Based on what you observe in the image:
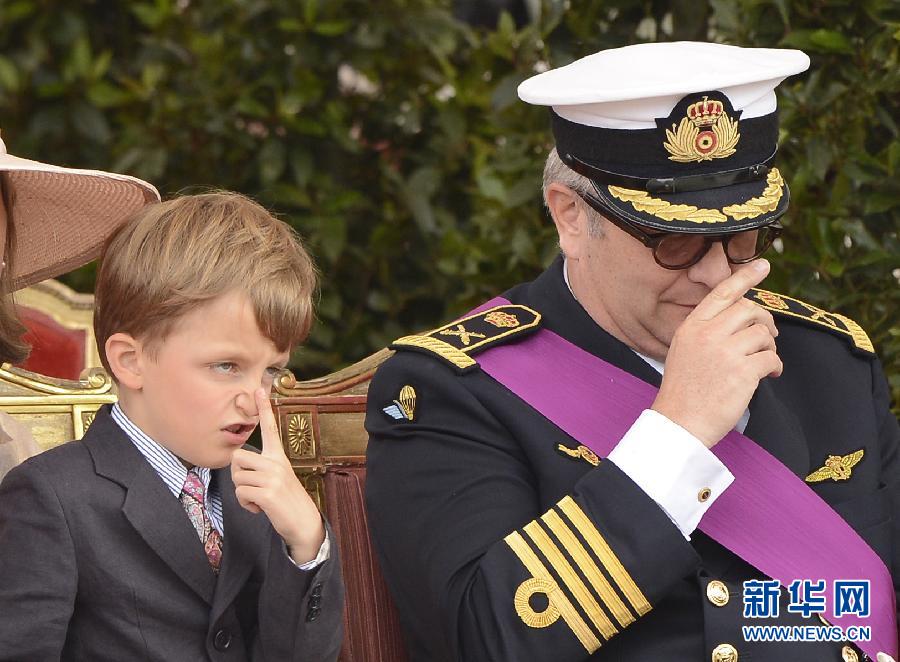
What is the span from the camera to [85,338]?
11.7 ft

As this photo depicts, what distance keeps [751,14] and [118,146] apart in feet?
6.87

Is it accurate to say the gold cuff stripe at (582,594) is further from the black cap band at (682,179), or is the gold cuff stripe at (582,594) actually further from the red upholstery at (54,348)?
the red upholstery at (54,348)

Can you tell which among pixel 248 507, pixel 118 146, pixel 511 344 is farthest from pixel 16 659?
pixel 118 146

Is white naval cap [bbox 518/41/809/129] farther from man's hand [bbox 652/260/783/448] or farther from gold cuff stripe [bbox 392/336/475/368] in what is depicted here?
gold cuff stripe [bbox 392/336/475/368]

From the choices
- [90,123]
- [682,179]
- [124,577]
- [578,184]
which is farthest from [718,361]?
[90,123]

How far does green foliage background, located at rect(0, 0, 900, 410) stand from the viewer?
3.88 meters

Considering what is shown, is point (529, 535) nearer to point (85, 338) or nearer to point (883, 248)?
point (883, 248)

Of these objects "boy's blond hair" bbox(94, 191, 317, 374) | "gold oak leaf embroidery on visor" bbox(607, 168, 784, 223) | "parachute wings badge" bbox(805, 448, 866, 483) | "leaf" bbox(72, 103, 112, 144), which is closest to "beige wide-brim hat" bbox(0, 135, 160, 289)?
"boy's blond hair" bbox(94, 191, 317, 374)

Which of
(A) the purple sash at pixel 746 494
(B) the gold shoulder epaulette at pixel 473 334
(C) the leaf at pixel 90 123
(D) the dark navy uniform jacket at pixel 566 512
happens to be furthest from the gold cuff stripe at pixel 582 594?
(C) the leaf at pixel 90 123

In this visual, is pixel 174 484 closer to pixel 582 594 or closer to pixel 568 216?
pixel 582 594

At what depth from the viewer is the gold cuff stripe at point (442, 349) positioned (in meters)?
2.49

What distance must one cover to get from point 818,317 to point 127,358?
1.25m

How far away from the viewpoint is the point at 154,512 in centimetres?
225

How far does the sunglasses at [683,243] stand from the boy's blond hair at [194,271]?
0.49 meters
